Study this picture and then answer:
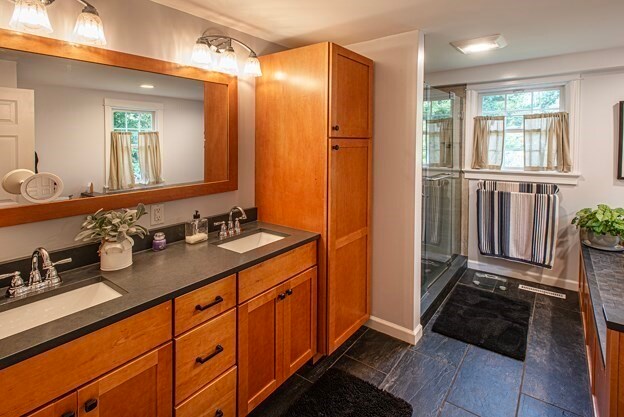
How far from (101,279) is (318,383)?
133 centimetres

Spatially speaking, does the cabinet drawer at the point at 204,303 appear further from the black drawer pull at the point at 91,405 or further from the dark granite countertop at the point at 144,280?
the black drawer pull at the point at 91,405

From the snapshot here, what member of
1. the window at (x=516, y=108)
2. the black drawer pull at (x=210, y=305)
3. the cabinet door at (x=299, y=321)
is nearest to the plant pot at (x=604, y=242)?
the window at (x=516, y=108)

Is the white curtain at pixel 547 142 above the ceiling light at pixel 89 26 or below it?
below

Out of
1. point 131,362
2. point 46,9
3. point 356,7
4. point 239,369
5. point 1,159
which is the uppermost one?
point 356,7

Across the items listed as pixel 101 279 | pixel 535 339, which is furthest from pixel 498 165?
pixel 101 279

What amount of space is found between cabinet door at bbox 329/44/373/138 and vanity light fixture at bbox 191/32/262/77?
515mm

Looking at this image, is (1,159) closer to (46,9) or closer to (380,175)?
(46,9)

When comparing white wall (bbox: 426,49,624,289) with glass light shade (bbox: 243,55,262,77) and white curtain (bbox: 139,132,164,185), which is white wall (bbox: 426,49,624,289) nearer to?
glass light shade (bbox: 243,55,262,77)

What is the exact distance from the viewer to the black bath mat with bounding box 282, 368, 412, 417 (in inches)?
73.7

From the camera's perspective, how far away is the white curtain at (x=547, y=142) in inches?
128

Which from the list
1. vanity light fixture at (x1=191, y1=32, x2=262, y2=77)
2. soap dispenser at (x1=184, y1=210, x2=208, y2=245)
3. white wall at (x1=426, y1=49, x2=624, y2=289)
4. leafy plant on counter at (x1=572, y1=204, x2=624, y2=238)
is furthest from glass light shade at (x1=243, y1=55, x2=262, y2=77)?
leafy plant on counter at (x1=572, y1=204, x2=624, y2=238)

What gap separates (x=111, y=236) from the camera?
5.20 feet

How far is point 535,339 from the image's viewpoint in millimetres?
2600

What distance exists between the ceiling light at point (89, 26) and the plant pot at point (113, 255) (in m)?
0.90
